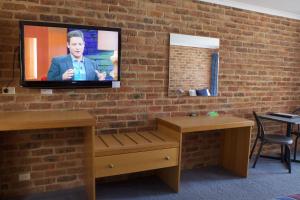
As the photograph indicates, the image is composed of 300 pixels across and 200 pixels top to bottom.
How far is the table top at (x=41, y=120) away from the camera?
2.16 meters

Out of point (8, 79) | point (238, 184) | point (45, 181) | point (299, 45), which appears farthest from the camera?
point (299, 45)

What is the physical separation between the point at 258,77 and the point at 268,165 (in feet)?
4.49

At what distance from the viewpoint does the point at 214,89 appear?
3695 mm

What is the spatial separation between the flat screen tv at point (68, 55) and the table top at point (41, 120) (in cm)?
31

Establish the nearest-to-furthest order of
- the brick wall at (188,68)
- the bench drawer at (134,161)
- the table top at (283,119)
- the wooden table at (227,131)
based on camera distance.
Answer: the bench drawer at (134,161) → the wooden table at (227,131) → the brick wall at (188,68) → the table top at (283,119)

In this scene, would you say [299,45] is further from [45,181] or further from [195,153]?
[45,181]

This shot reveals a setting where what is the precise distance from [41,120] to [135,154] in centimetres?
97

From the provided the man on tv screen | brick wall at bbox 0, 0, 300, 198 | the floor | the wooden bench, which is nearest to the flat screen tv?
the man on tv screen

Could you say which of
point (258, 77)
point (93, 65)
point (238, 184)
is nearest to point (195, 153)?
point (238, 184)

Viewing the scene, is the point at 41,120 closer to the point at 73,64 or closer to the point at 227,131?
the point at 73,64

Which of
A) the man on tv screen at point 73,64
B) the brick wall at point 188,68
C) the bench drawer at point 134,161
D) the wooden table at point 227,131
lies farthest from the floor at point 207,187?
the man on tv screen at point 73,64

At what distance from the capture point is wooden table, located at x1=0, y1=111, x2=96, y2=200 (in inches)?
85.5

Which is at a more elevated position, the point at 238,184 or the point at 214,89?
the point at 214,89

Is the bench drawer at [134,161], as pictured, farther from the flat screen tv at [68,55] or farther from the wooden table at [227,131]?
the flat screen tv at [68,55]
